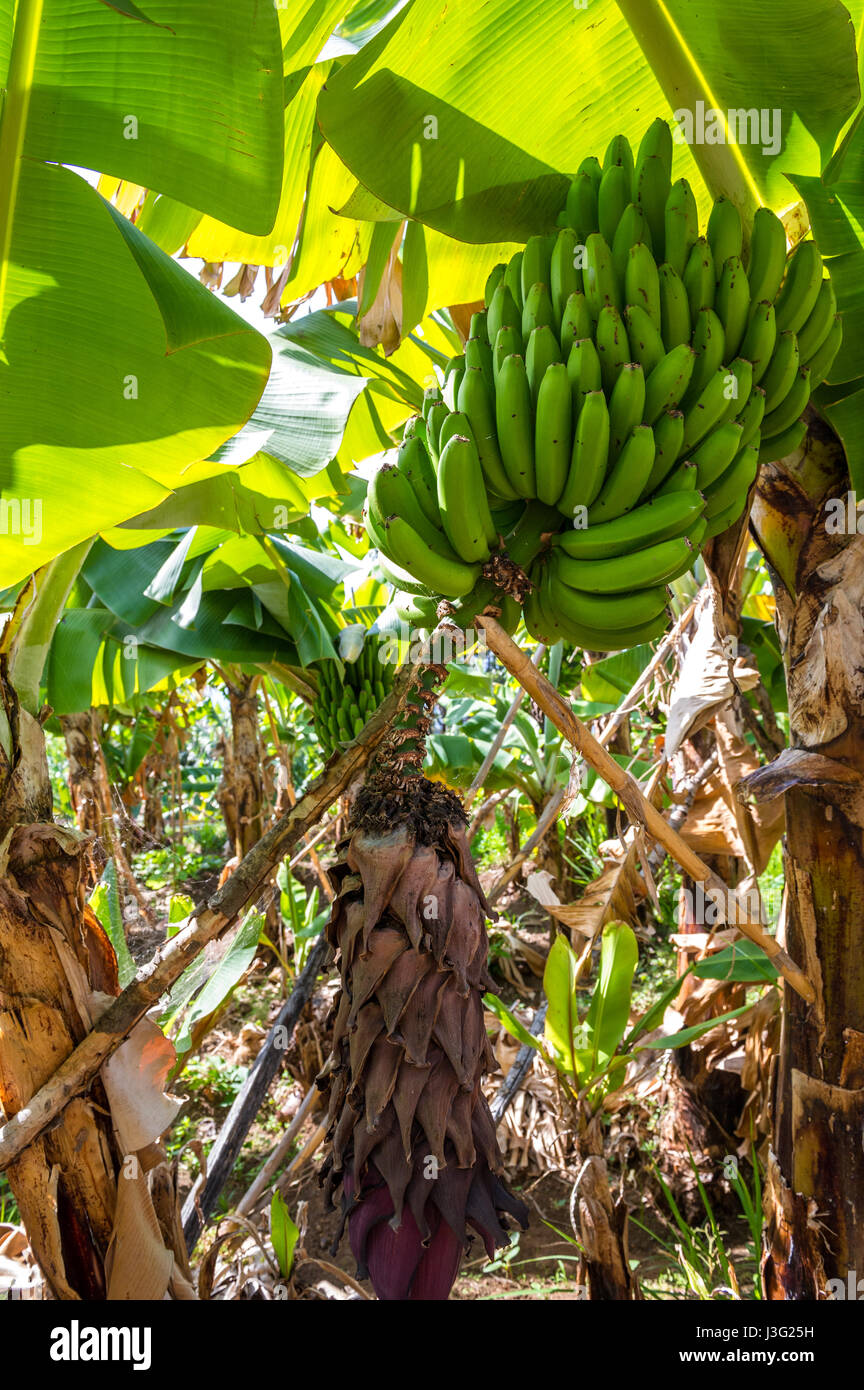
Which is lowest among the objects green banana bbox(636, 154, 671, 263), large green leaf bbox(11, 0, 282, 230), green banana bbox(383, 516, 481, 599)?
green banana bbox(383, 516, 481, 599)

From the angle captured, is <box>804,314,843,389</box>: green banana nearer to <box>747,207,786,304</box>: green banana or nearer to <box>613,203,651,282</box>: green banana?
<box>747,207,786,304</box>: green banana

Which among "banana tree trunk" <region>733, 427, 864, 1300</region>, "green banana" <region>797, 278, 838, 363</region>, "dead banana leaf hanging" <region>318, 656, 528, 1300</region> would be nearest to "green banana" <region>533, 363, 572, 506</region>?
"dead banana leaf hanging" <region>318, 656, 528, 1300</region>

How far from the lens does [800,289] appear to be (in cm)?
82

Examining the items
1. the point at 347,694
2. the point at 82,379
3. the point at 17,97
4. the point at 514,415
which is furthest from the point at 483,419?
the point at 347,694

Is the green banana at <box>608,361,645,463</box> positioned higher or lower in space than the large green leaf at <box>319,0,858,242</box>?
lower

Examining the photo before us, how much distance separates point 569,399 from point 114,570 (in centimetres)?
166

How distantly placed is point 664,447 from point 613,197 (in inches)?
10.5

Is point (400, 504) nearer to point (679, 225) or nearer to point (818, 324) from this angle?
point (679, 225)

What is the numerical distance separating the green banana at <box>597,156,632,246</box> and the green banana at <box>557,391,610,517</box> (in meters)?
0.22

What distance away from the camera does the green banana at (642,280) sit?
2.32 feet

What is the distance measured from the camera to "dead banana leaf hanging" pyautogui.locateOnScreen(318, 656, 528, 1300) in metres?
0.64

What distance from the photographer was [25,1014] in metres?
0.97
